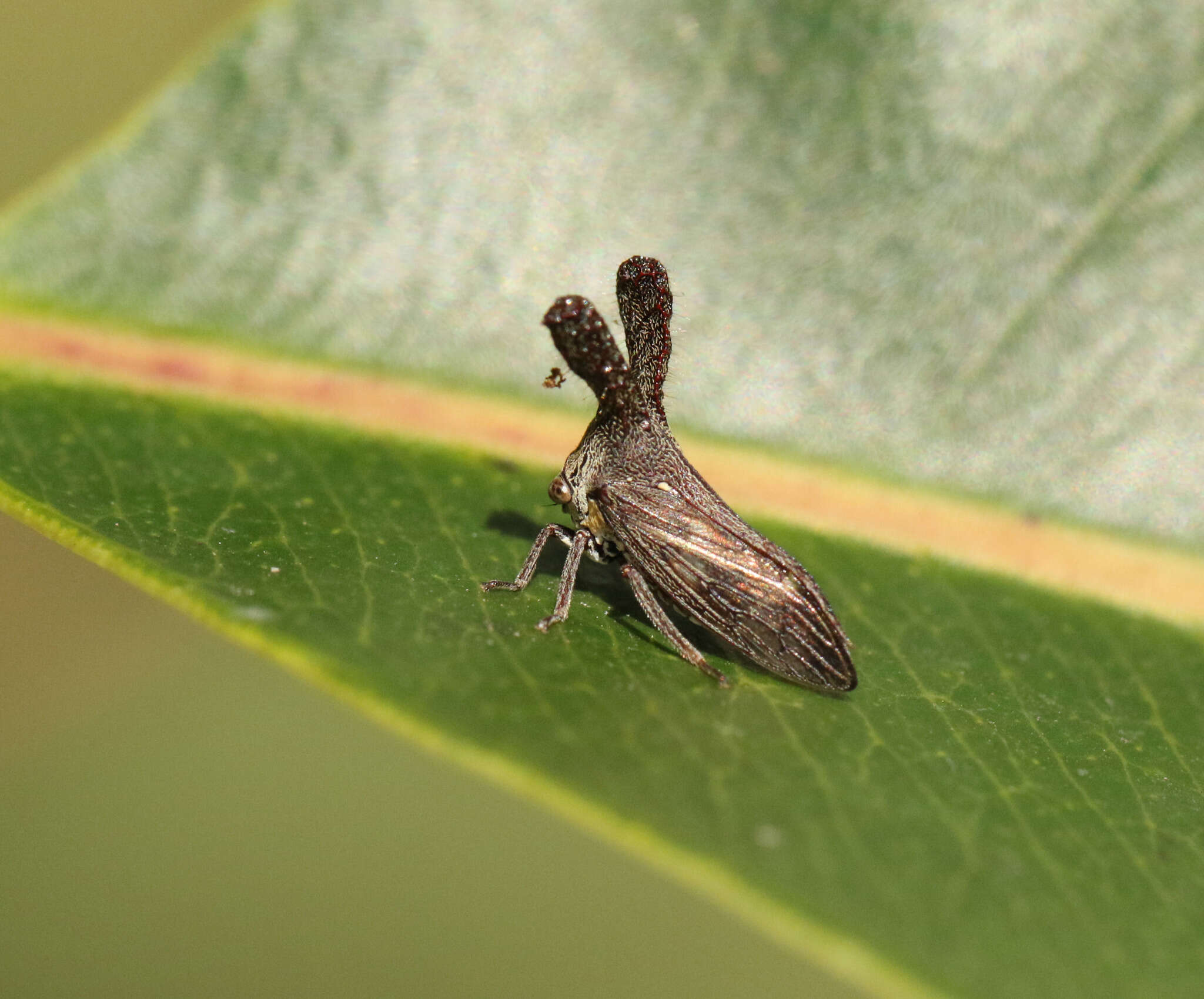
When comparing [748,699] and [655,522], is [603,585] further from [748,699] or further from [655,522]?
[748,699]

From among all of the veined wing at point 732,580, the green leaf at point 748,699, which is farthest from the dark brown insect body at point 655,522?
the green leaf at point 748,699

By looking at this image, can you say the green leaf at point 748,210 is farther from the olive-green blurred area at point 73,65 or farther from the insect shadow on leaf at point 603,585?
the olive-green blurred area at point 73,65

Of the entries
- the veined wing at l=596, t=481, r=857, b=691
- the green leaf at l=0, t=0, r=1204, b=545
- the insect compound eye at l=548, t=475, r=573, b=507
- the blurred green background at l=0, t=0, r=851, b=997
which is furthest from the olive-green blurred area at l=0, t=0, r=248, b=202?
the veined wing at l=596, t=481, r=857, b=691

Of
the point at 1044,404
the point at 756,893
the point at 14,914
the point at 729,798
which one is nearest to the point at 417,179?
the point at 1044,404

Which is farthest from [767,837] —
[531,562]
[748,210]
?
[748,210]

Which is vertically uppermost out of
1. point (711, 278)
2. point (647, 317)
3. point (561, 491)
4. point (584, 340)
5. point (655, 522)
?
point (711, 278)

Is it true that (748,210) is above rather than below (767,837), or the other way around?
above

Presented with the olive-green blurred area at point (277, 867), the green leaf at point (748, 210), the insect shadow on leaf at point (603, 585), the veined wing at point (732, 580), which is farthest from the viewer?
the olive-green blurred area at point (277, 867)
